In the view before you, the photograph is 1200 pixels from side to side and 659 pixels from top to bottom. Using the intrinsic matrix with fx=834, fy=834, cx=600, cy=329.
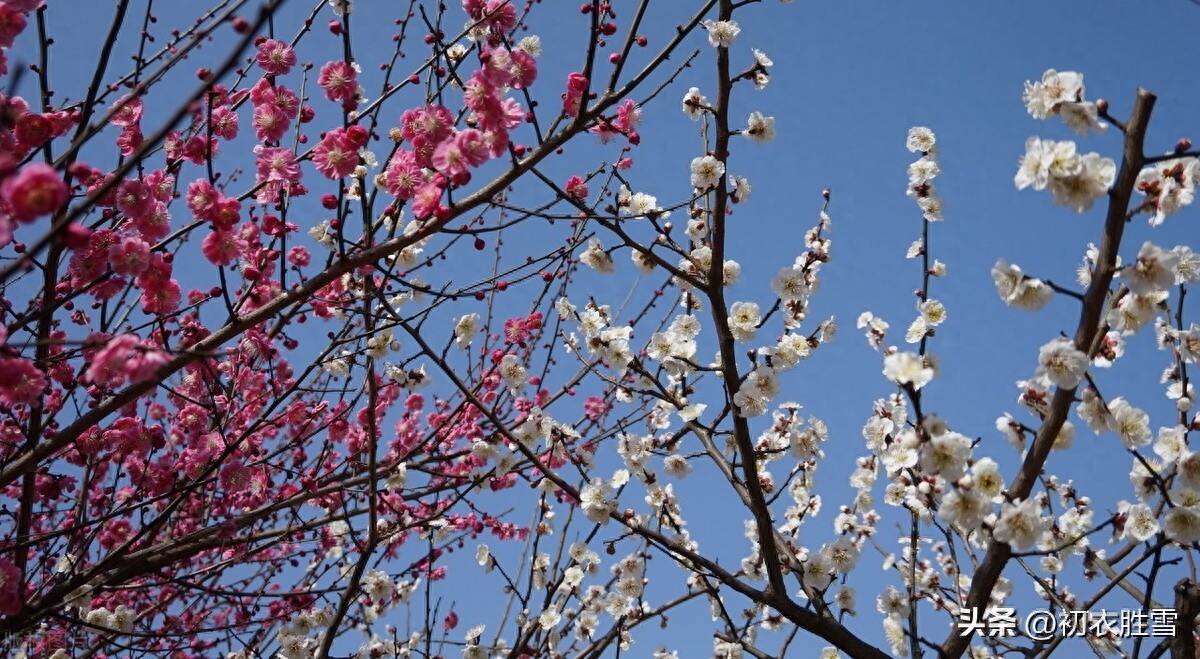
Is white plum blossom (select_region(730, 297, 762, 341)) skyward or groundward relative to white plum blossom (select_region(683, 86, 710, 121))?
groundward

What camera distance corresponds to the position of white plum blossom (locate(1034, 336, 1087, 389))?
264 cm

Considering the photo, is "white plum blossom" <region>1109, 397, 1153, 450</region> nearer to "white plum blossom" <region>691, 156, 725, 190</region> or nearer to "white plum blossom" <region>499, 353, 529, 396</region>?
"white plum blossom" <region>691, 156, 725, 190</region>

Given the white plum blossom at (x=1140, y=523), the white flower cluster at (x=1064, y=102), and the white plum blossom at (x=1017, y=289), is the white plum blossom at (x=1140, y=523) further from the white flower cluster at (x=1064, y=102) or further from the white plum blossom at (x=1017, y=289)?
the white flower cluster at (x=1064, y=102)

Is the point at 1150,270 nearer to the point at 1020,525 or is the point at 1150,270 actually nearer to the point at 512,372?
the point at 1020,525

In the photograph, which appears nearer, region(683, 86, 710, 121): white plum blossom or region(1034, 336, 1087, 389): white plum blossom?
region(1034, 336, 1087, 389): white plum blossom

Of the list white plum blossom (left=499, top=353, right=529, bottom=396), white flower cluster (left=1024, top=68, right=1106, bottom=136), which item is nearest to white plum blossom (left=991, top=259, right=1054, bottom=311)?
white flower cluster (left=1024, top=68, right=1106, bottom=136)

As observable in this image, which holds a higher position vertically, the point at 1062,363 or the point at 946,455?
the point at 1062,363

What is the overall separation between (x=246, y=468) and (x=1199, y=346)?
175 inches

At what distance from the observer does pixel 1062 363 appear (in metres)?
2.67

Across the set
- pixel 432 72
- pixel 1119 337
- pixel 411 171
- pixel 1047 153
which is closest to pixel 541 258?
pixel 411 171

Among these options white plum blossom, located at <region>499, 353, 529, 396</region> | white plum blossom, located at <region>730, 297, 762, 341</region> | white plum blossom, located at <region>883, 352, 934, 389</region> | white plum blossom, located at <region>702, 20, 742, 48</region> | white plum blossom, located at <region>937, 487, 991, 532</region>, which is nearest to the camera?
white plum blossom, located at <region>883, 352, 934, 389</region>

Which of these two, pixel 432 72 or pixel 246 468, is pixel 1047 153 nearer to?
pixel 432 72

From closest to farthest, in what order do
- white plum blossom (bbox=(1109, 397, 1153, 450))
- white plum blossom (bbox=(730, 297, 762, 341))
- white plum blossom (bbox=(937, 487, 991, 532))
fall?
white plum blossom (bbox=(937, 487, 991, 532)), white plum blossom (bbox=(1109, 397, 1153, 450)), white plum blossom (bbox=(730, 297, 762, 341))

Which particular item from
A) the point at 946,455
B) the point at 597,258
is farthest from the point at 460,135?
the point at 946,455
